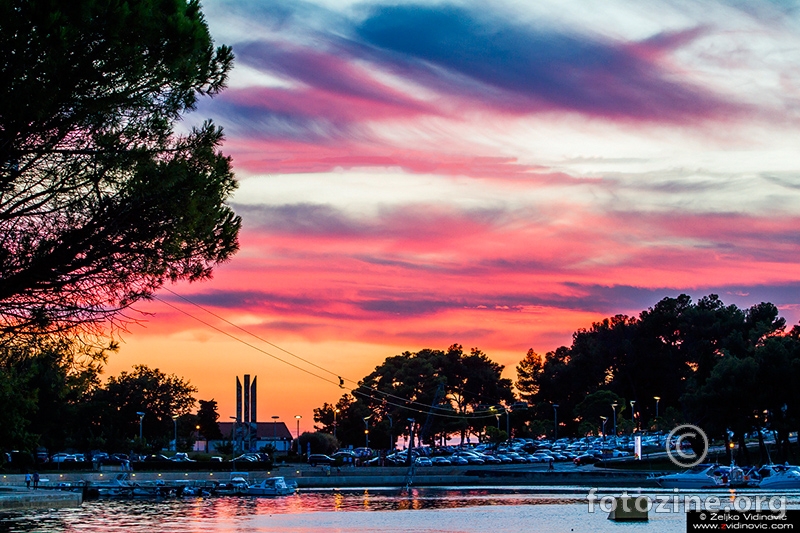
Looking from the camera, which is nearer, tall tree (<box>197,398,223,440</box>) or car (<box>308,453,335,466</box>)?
car (<box>308,453,335,466</box>)

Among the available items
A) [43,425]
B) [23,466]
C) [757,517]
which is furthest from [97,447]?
[757,517]

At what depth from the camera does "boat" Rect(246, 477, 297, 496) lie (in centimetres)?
6600

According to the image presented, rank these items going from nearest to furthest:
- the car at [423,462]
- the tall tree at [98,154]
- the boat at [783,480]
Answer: the tall tree at [98,154]
the boat at [783,480]
the car at [423,462]

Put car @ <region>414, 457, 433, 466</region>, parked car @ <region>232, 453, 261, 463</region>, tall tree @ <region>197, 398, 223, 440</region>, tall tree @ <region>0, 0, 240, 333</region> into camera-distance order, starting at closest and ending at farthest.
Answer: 1. tall tree @ <region>0, 0, 240, 333</region>
2. parked car @ <region>232, 453, 261, 463</region>
3. car @ <region>414, 457, 433, 466</region>
4. tall tree @ <region>197, 398, 223, 440</region>

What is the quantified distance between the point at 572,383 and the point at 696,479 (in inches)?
2713

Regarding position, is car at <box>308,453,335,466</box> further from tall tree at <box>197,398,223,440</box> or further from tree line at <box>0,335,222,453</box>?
tall tree at <box>197,398,223,440</box>

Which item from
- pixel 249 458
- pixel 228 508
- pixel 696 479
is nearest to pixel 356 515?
pixel 228 508

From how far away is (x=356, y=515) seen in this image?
4609 cm

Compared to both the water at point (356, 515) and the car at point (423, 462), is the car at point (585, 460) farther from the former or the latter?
the water at point (356, 515)

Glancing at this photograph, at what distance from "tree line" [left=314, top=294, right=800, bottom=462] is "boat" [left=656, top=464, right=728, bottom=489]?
3941cm

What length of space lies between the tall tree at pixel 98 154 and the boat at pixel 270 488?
1875 inches

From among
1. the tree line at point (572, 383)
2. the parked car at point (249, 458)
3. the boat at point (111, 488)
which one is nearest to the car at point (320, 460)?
the parked car at point (249, 458)

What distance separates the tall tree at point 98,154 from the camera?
17531mm

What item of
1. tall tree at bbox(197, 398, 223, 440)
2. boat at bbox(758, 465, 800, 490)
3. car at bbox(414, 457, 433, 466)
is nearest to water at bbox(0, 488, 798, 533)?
boat at bbox(758, 465, 800, 490)
